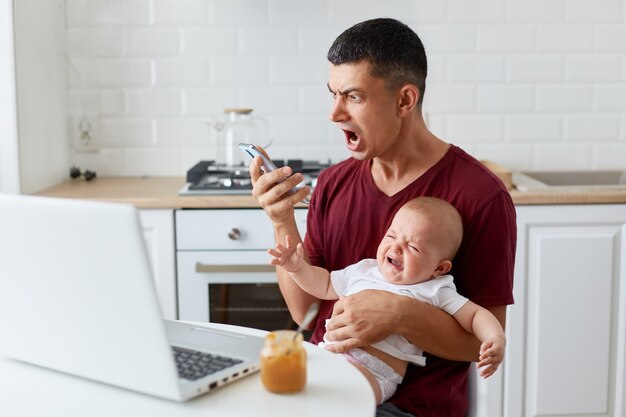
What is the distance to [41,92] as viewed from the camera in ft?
10.5

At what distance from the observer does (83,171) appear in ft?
11.5

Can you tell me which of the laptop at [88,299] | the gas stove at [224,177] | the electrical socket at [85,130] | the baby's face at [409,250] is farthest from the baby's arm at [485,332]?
the electrical socket at [85,130]

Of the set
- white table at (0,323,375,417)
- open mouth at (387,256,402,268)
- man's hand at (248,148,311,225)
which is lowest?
white table at (0,323,375,417)

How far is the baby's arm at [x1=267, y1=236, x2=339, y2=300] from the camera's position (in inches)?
71.2

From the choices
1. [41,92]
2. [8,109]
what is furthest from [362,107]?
[41,92]

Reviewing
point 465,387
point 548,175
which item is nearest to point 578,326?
point 548,175

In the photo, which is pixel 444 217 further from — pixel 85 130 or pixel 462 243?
pixel 85 130

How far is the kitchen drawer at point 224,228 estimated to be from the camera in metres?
2.89

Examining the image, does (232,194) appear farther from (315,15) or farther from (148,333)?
(148,333)

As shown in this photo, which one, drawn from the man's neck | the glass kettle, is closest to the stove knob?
the glass kettle

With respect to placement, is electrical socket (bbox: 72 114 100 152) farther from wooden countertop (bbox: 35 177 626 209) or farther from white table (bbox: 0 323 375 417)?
white table (bbox: 0 323 375 417)

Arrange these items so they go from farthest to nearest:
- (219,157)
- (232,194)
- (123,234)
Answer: (219,157) → (232,194) → (123,234)

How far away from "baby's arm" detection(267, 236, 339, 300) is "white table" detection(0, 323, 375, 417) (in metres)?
0.43

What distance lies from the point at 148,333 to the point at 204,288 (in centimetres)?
173
